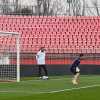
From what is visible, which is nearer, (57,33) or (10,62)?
(10,62)

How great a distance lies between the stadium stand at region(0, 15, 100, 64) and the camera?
43.9 m

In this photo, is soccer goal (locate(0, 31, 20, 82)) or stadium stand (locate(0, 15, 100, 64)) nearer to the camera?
soccer goal (locate(0, 31, 20, 82))

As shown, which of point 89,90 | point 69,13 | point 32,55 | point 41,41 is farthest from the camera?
point 69,13

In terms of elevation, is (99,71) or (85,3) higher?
(85,3)

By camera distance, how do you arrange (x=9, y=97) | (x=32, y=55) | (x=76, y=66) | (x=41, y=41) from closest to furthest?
(x=9, y=97)
(x=76, y=66)
(x=32, y=55)
(x=41, y=41)

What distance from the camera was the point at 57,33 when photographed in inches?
1928

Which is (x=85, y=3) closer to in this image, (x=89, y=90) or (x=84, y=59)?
(x=84, y=59)

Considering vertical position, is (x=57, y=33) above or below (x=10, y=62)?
above

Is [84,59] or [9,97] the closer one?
[9,97]

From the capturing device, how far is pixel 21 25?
51.2 m

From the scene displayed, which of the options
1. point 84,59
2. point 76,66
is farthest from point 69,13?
point 76,66

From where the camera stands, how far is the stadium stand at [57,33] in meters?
43.9

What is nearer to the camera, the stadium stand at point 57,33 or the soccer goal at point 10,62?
the soccer goal at point 10,62

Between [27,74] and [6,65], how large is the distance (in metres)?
3.41
